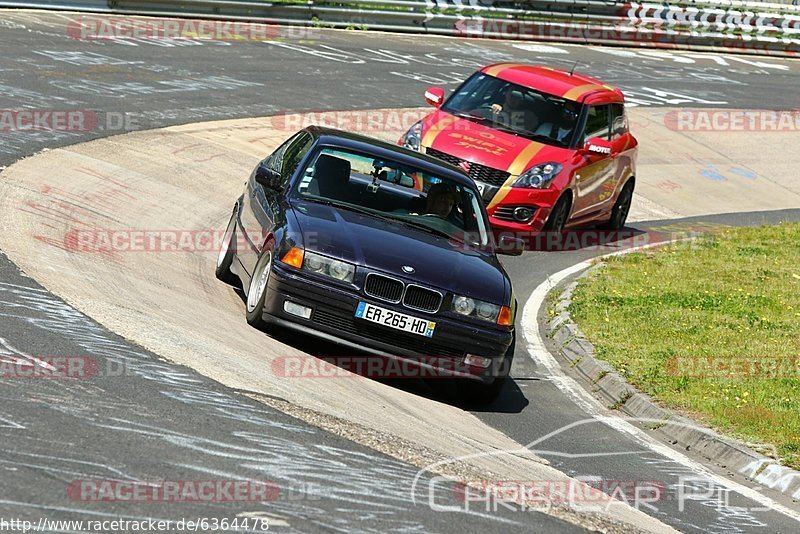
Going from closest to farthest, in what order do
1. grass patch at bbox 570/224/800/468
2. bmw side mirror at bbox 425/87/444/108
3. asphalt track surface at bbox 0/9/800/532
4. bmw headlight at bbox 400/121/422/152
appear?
asphalt track surface at bbox 0/9/800/532
grass patch at bbox 570/224/800/468
bmw headlight at bbox 400/121/422/152
bmw side mirror at bbox 425/87/444/108

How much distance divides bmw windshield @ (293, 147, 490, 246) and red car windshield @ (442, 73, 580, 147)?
573 centimetres

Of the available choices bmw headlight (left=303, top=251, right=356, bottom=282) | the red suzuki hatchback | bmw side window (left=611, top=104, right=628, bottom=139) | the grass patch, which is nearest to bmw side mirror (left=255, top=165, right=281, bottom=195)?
bmw headlight (left=303, top=251, right=356, bottom=282)

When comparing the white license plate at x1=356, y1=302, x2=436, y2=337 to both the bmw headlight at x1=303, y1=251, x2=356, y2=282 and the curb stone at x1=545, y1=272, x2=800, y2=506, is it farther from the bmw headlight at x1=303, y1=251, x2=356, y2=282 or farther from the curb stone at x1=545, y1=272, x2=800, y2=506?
the curb stone at x1=545, y1=272, x2=800, y2=506

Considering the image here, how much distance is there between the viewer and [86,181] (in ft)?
44.4

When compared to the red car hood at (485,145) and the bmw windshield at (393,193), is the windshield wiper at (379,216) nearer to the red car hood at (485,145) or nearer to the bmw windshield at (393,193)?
the bmw windshield at (393,193)

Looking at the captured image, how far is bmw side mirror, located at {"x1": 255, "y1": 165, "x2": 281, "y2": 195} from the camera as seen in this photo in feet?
33.9

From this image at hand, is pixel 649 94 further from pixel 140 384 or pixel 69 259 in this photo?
pixel 140 384

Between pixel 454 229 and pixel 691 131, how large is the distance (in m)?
16.6

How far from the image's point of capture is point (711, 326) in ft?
41.7

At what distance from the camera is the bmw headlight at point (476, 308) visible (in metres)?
9.25

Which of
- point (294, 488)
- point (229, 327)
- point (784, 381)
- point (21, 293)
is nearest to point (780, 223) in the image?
point (784, 381)

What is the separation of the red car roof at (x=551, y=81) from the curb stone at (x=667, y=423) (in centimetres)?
492

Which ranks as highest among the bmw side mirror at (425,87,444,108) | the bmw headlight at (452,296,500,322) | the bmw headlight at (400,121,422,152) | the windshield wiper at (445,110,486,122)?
the bmw side mirror at (425,87,444,108)

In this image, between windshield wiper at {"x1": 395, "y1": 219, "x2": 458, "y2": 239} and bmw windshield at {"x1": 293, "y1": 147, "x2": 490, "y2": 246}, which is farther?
bmw windshield at {"x1": 293, "y1": 147, "x2": 490, "y2": 246}
